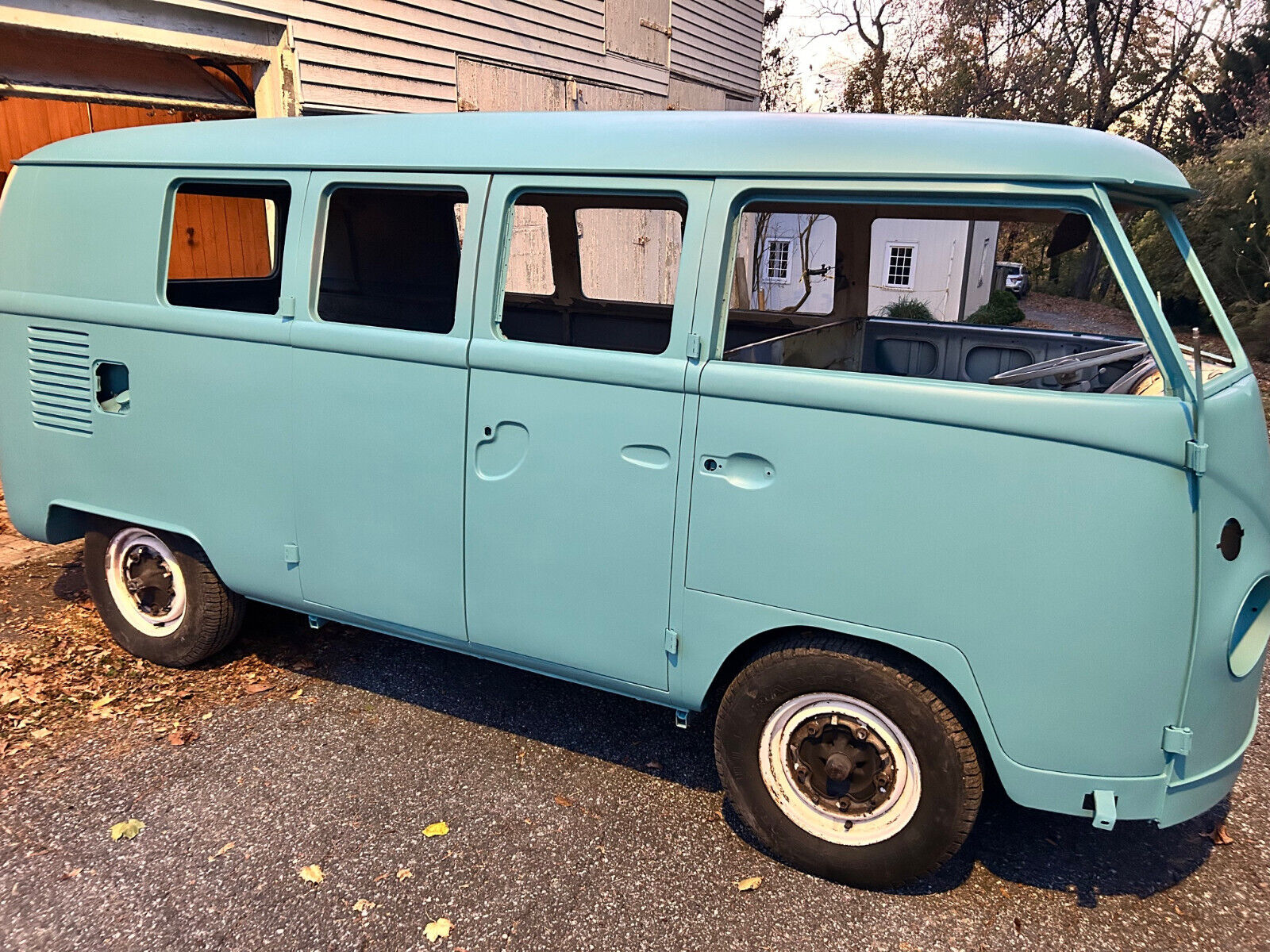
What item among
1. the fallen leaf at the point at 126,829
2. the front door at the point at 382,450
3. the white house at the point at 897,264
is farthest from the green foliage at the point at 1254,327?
the fallen leaf at the point at 126,829

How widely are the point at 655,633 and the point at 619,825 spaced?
31.6 inches

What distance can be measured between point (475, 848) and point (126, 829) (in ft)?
4.12

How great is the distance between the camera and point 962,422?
8.38ft

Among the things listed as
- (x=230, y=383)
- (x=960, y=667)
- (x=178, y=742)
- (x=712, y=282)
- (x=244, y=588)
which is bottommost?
(x=178, y=742)

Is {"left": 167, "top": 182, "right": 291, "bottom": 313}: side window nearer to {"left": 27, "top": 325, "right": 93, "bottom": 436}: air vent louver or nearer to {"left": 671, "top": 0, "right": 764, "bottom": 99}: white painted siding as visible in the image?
{"left": 27, "top": 325, "right": 93, "bottom": 436}: air vent louver

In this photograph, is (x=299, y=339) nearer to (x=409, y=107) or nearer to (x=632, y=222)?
(x=409, y=107)

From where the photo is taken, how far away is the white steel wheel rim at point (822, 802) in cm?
288

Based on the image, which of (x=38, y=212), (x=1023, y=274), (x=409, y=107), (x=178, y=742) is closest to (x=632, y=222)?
(x=409, y=107)

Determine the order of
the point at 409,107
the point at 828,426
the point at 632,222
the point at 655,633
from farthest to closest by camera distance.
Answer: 1. the point at 632,222
2. the point at 409,107
3. the point at 655,633
4. the point at 828,426

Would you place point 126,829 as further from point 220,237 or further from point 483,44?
point 483,44

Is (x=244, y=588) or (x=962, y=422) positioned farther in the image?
(x=244, y=588)

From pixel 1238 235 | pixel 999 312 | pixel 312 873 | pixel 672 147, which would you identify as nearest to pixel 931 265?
pixel 999 312

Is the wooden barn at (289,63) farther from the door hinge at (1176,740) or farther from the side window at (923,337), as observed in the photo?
the door hinge at (1176,740)

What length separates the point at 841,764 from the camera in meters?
2.93
